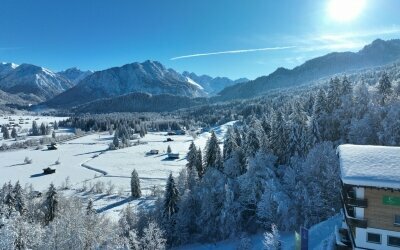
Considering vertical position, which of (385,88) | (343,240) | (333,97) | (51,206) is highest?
(385,88)

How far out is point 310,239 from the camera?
45.6m

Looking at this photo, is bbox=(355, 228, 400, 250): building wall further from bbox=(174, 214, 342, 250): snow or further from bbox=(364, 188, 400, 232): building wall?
bbox=(174, 214, 342, 250): snow

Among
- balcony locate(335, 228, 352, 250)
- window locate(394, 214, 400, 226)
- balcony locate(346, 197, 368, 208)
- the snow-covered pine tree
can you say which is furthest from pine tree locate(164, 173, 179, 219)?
window locate(394, 214, 400, 226)

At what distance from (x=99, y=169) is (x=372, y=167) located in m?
119

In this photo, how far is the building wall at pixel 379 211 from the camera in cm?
2816

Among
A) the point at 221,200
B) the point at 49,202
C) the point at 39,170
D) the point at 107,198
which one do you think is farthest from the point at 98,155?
the point at 221,200

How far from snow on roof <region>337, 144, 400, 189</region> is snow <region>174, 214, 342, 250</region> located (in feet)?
40.5

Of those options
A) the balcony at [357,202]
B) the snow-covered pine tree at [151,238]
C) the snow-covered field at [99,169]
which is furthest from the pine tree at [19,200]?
the balcony at [357,202]

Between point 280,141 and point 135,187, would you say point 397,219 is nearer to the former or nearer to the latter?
point 280,141

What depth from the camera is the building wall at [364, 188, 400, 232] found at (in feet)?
92.4

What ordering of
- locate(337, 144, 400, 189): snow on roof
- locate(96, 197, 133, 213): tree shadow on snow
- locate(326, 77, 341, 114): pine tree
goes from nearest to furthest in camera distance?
locate(337, 144, 400, 189): snow on roof
locate(326, 77, 341, 114): pine tree
locate(96, 197, 133, 213): tree shadow on snow

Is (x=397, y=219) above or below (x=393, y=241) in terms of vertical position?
above

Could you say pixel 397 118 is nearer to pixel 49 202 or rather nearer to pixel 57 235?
pixel 57 235

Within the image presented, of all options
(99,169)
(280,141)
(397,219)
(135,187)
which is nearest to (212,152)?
(280,141)
